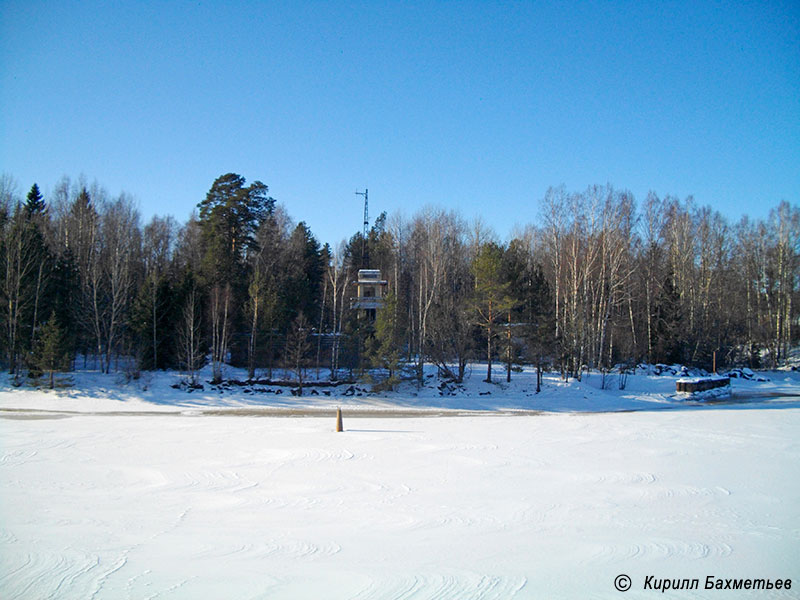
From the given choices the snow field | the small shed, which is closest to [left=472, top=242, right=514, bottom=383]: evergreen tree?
the small shed

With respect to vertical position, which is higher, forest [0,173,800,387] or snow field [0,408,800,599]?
forest [0,173,800,387]

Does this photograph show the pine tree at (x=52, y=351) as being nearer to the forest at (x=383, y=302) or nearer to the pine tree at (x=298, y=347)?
the forest at (x=383, y=302)

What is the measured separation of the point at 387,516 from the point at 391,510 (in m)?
0.32

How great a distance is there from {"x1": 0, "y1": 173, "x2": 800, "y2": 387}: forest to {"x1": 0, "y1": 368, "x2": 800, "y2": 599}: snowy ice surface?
621 inches

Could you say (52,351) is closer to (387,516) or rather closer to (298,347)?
(298,347)

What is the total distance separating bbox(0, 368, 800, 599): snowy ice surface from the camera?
5723 mm

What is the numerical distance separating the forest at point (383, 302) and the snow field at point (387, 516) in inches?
722

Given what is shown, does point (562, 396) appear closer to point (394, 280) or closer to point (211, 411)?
point (211, 411)

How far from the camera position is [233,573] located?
19.0 feet

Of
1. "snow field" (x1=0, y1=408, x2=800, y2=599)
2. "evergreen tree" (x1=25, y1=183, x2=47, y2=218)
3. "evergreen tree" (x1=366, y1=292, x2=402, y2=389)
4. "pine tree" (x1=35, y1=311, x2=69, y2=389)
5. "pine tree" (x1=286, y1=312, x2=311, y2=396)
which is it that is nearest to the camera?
"snow field" (x1=0, y1=408, x2=800, y2=599)

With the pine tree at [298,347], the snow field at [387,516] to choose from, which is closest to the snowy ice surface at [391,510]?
the snow field at [387,516]

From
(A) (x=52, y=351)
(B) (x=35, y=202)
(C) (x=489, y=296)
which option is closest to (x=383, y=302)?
(C) (x=489, y=296)

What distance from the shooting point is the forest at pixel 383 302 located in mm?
33000

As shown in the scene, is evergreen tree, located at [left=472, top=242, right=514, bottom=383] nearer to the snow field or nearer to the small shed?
the small shed
